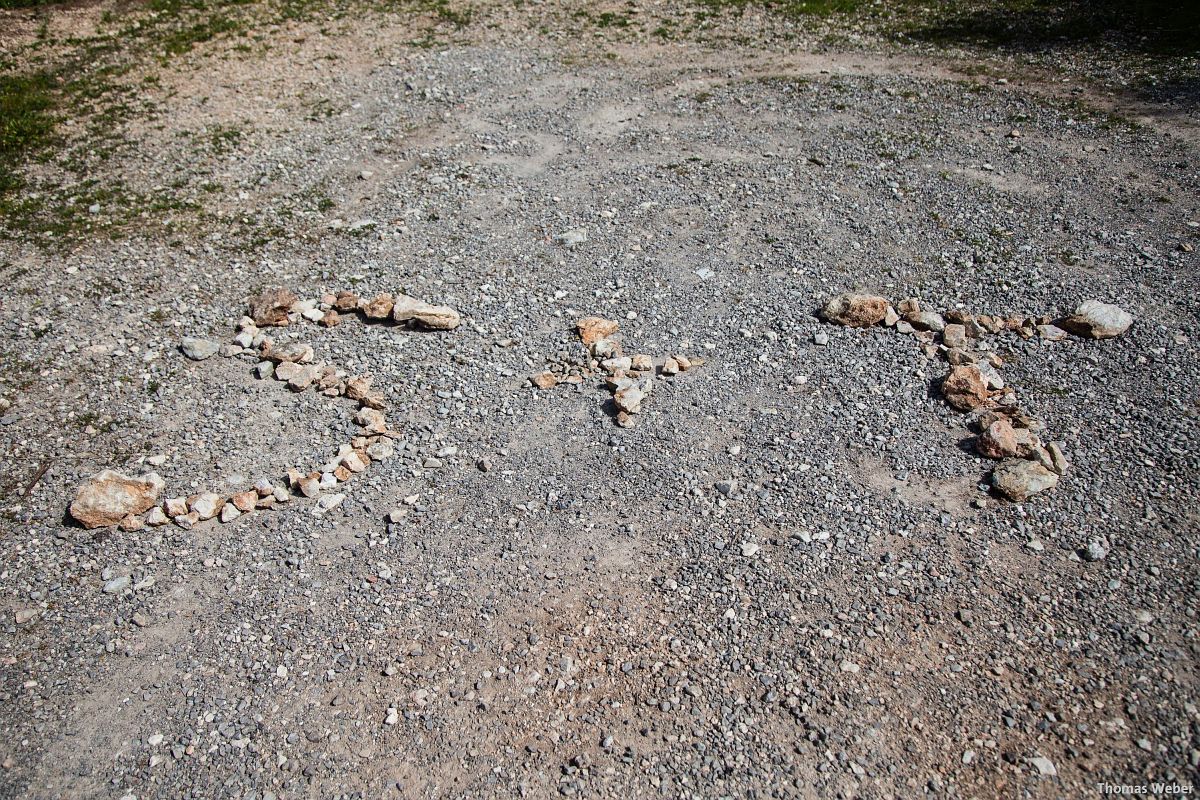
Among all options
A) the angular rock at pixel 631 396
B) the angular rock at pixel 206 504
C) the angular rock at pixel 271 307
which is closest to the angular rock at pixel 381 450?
the angular rock at pixel 206 504

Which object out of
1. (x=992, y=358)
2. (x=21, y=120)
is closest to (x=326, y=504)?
(x=992, y=358)

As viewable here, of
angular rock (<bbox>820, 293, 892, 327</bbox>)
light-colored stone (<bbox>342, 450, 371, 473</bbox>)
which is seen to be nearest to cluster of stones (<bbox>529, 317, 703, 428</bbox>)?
angular rock (<bbox>820, 293, 892, 327</bbox>)

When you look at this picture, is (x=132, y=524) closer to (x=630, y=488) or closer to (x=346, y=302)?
(x=346, y=302)

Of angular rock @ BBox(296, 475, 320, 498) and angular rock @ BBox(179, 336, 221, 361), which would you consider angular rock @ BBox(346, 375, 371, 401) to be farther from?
angular rock @ BBox(179, 336, 221, 361)

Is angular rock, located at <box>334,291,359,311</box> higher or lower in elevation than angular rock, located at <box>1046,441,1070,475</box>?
lower

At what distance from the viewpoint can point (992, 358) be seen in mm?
8641

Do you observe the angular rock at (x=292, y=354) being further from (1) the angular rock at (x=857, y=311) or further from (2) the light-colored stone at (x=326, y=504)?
(1) the angular rock at (x=857, y=311)

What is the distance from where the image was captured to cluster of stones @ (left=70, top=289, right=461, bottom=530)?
290 inches

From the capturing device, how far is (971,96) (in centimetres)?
1409

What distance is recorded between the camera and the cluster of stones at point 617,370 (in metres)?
8.35

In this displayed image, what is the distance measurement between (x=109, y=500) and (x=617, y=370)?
5065mm

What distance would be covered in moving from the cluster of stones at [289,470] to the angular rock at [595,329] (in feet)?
5.06

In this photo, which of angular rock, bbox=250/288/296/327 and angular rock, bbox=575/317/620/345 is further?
angular rock, bbox=250/288/296/327

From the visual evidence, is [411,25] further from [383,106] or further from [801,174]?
[801,174]
